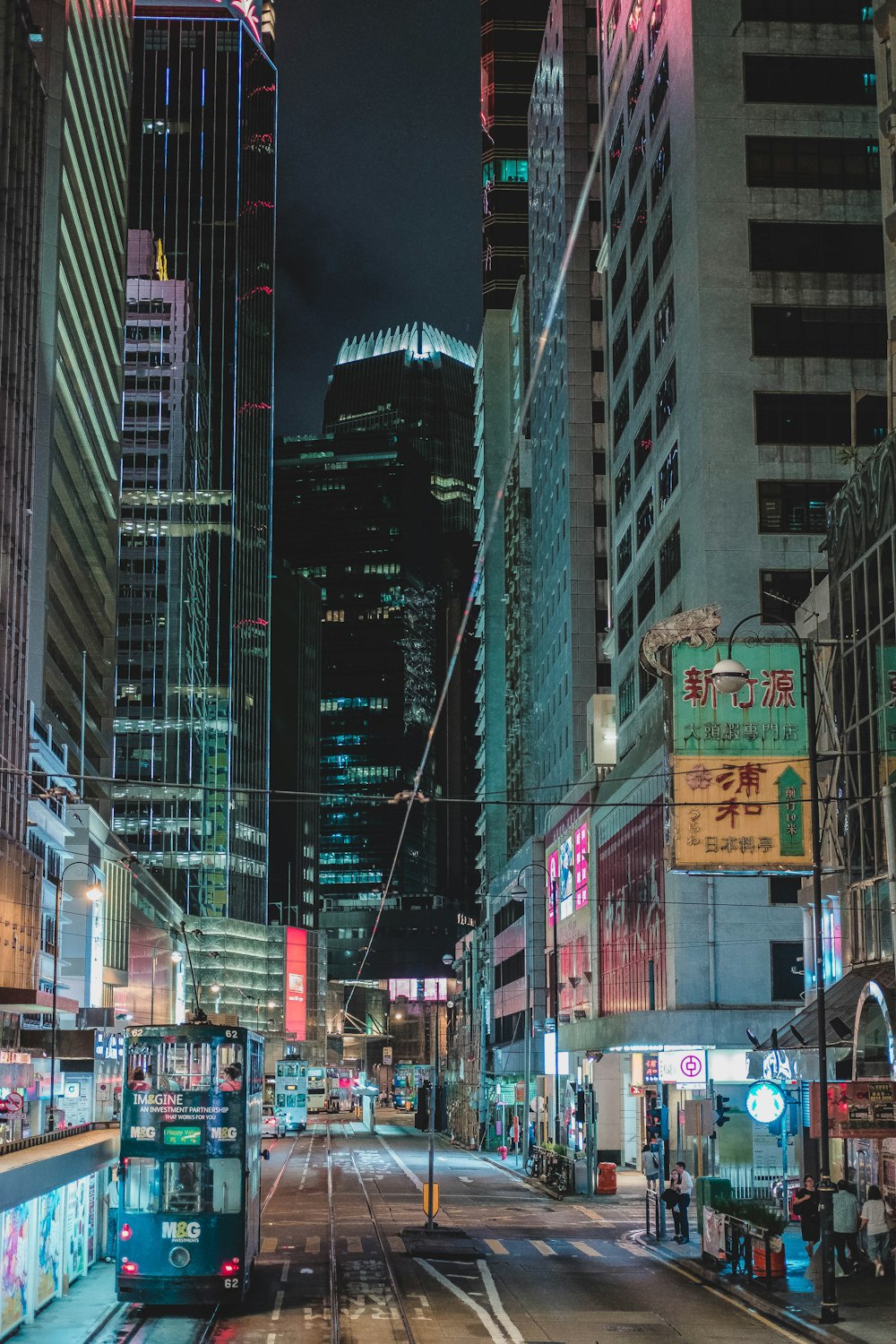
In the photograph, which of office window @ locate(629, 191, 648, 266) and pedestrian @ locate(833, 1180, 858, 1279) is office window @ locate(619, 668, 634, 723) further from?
pedestrian @ locate(833, 1180, 858, 1279)

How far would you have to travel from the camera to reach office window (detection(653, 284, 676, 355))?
2640 inches

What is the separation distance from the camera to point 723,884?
58.0m

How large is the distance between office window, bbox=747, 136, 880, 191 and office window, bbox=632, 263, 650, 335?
9113 mm

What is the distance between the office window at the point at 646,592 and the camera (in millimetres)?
70688

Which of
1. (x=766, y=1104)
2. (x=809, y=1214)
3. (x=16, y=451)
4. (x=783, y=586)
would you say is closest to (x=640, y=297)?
(x=783, y=586)

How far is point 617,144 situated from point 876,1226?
→ 210 feet

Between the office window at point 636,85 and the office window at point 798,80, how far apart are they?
11624mm

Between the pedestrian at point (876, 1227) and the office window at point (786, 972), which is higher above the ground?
the office window at point (786, 972)

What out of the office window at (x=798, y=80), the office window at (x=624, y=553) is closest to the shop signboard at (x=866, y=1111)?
→ the office window at (x=798, y=80)

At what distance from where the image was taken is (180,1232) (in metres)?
25.8

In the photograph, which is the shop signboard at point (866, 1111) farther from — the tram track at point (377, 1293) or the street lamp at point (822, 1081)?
the tram track at point (377, 1293)

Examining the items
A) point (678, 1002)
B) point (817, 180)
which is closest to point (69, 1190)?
point (678, 1002)

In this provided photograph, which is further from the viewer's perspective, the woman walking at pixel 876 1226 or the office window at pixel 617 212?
the office window at pixel 617 212

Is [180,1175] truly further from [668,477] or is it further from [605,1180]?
[668,477]
